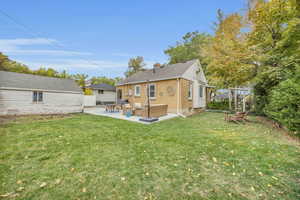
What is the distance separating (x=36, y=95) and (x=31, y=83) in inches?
46.1

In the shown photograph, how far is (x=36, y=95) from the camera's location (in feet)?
36.0

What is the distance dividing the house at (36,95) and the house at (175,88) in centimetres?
562

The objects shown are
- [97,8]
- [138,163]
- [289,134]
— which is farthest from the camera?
[97,8]

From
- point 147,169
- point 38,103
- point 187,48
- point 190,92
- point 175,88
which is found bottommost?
point 147,169

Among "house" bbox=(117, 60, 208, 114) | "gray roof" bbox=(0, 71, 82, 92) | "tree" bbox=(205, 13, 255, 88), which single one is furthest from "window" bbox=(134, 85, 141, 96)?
"tree" bbox=(205, 13, 255, 88)

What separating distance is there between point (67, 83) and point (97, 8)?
8.21 metres

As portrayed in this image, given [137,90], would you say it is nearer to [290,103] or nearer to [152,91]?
[152,91]

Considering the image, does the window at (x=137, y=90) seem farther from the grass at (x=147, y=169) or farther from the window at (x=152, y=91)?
the grass at (x=147, y=169)

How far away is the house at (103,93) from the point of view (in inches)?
836

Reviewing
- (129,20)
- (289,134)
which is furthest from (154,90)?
(289,134)

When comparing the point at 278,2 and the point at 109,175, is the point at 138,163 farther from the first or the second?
the point at 278,2

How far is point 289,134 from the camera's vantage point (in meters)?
5.24

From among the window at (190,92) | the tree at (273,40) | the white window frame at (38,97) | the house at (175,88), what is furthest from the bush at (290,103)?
the white window frame at (38,97)

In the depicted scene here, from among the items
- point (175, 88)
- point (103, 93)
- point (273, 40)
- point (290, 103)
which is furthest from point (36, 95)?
point (273, 40)
